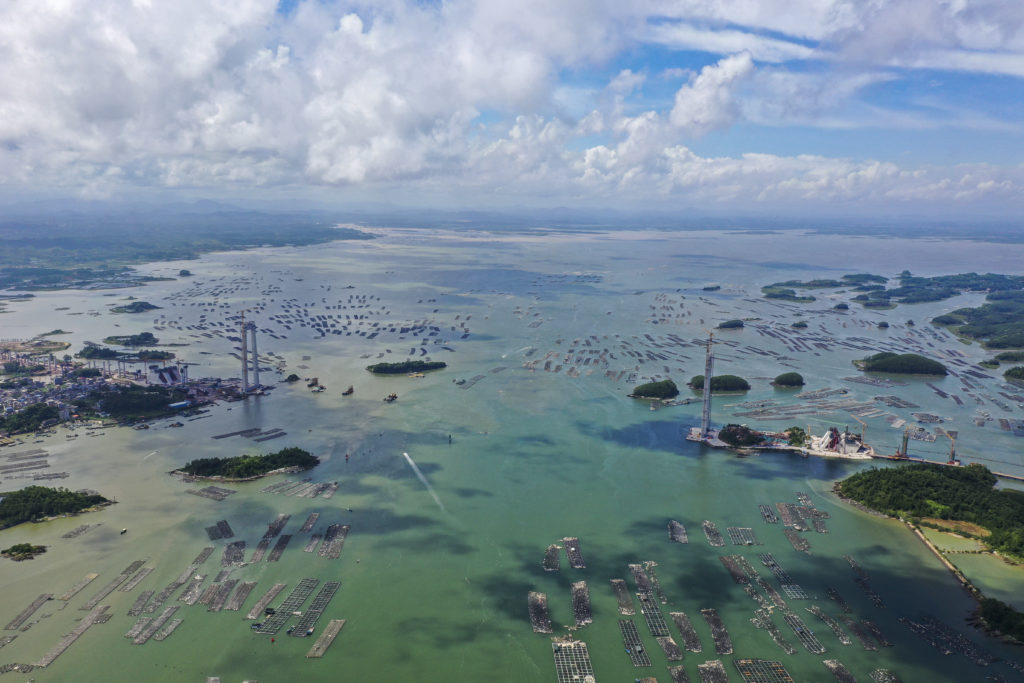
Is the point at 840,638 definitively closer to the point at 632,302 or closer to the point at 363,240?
the point at 632,302

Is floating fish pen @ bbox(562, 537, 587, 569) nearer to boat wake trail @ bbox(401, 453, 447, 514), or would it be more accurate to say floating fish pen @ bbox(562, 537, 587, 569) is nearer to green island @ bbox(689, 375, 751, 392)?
boat wake trail @ bbox(401, 453, 447, 514)

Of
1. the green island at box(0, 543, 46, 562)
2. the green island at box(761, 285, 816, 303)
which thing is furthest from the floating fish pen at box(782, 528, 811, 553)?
the green island at box(761, 285, 816, 303)

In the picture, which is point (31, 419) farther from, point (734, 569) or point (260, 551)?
point (734, 569)

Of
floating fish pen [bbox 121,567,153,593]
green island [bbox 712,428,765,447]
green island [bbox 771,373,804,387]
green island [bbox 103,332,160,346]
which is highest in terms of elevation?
green island [bbox 103,332,160,346]

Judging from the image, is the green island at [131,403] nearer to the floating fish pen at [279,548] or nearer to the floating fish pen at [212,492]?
the floating fish pen at [212,492]

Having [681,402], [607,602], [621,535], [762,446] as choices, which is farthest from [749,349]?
[607,602]

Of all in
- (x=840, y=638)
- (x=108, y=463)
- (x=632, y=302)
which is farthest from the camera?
(x=632, y=302)

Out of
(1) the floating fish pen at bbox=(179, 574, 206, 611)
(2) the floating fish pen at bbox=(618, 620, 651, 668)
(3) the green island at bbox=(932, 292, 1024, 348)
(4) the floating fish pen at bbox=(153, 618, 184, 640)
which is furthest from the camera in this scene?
(3) the green island at bbox=(932, 292, 1024, 348)
